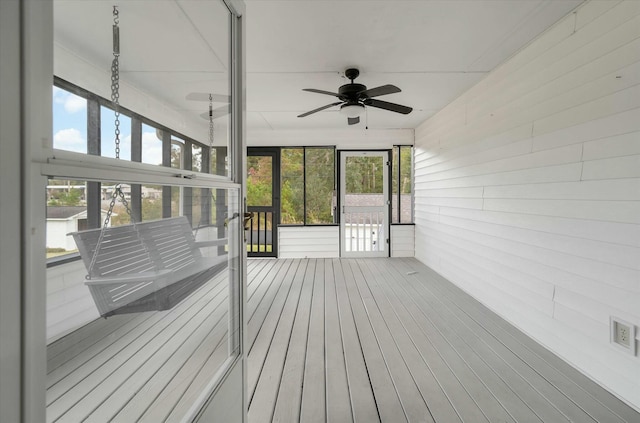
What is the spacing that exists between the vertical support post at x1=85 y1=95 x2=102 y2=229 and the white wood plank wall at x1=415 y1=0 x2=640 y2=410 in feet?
8.37

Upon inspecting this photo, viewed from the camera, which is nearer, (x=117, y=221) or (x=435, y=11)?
(x=117, y=221)

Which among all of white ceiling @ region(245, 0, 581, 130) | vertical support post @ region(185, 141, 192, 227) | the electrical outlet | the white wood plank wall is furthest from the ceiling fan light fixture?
the electrical outlet

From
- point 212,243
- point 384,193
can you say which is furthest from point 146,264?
point 384,193

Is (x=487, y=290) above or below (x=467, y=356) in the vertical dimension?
above

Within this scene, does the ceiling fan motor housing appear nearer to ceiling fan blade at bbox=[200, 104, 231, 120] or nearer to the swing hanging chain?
ceiling fan blade at bbox=[200, 104, 231, 120]

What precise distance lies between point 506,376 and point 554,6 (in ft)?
8.46

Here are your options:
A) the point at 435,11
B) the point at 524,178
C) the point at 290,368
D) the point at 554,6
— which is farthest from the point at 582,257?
the point at 290,368

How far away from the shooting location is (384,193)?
5680mm

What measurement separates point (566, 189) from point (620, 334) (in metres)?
0.99

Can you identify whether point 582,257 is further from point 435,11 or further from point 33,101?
point 33,101

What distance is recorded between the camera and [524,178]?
258 centimetres

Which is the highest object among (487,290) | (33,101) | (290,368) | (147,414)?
(33,101)

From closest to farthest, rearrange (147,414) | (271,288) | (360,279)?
1. (147,414)
2. (271,288)
3. (360,279)

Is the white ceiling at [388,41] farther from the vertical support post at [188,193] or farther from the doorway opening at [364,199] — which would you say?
the doorway opening at [364,199]
